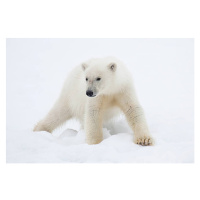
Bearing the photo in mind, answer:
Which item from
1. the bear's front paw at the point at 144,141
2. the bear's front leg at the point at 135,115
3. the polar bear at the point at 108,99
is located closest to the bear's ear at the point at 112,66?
the polar bear at the point at 108,99

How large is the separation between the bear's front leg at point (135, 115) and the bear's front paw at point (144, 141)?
0.03m

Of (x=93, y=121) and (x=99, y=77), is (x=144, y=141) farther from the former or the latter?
(x=99, y=77)

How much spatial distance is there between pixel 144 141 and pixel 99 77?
120cm

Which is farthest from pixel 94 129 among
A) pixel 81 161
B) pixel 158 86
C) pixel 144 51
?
pixel 144 51

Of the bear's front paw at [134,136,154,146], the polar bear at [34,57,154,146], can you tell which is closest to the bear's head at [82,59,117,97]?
the polar bear at [34,57,154,146]

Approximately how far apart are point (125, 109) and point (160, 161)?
55.6 inches

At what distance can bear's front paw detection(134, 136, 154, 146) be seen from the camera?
3921mm

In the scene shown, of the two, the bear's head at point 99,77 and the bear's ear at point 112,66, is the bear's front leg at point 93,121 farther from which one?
the bear's ear at point 112,66

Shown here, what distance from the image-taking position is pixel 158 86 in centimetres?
1223

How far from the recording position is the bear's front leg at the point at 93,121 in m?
4.33

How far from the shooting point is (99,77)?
414 centimetres

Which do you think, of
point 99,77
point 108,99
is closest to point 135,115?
point 108,99

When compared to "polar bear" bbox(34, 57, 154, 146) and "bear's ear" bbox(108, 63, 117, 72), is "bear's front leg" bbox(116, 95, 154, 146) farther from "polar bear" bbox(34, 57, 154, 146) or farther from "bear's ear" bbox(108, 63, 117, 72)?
"bear's ear" bbox(108, 63, 117, 72)

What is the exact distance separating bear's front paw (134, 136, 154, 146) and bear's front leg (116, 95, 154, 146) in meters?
0.03
